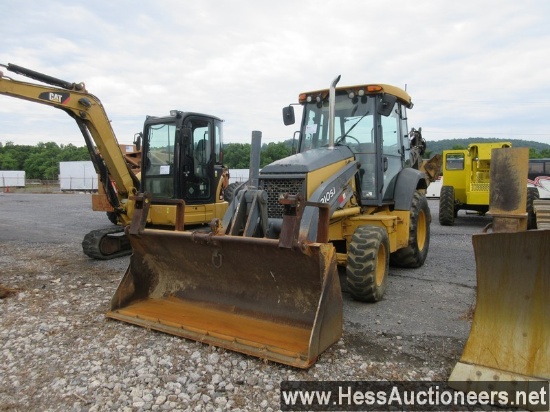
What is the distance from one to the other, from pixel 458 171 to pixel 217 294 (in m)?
10.4

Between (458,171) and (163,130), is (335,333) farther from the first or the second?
(458,171)

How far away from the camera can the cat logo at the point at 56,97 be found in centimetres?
780

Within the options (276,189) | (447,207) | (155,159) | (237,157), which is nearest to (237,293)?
(276,189)

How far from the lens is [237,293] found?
14.6 feet

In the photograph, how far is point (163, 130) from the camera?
28.6 feet

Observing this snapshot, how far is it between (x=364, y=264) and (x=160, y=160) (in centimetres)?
549

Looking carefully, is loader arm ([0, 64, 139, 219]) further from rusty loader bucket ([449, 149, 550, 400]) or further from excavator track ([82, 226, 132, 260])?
rusty loader bucket ([449, 149, 550, 400])

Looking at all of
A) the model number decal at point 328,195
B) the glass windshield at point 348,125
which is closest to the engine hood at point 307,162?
the model number decal at point 328,195

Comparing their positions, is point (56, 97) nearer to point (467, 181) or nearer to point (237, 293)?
point (237, 293)

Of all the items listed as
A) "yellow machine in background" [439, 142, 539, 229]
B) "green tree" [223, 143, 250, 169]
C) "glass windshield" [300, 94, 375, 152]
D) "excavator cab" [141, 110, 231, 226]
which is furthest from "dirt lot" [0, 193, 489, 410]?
"green tree" [223, 143, 250, 169]

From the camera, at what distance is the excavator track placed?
7570 millimetres

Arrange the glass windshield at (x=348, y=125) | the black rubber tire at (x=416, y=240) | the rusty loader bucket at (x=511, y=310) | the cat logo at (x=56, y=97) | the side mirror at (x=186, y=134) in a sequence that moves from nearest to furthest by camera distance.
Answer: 1. the rusty loader bucket at (x=511, y=310)
2. the glass windshield at (x=348, y=125)
3. the black rubber tire at (x=416, y=240)
4. the cat logo at (x=56, y=97)
5. the side mirror at (x=186, y=134)

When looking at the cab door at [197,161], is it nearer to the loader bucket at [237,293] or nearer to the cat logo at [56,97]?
the cat logo at [56,97]

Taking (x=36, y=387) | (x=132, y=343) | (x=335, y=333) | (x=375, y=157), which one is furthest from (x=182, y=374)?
(x=375, y=157)
